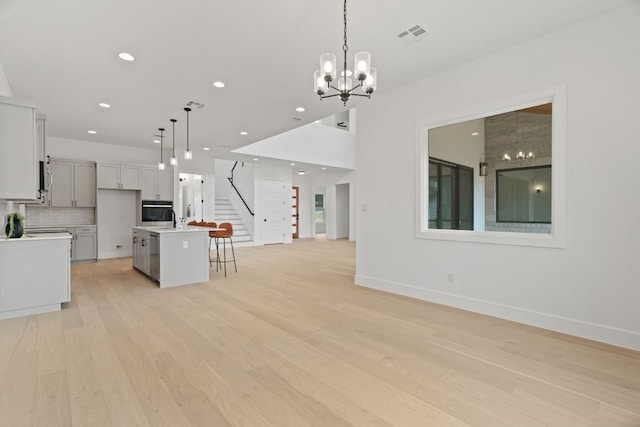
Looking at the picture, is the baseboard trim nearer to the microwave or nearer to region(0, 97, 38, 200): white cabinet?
region(0, 97, 38, 200): white cabinet

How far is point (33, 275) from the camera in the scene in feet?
11.8

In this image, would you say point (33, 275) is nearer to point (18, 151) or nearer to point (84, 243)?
point (18, 151)

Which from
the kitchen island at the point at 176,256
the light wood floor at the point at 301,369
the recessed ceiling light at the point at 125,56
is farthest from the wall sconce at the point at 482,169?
the recessed ceiling light at the point at 125,56

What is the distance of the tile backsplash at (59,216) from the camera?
682cm

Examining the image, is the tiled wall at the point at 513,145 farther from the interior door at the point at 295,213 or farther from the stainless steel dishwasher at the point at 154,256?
the interior door at the point at 295,213

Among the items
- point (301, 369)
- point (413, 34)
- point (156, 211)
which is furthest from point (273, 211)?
point (301, 369)

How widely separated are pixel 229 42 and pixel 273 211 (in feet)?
26.3

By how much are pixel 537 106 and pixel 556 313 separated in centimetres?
219

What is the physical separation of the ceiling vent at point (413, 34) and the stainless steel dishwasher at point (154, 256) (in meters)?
4.41

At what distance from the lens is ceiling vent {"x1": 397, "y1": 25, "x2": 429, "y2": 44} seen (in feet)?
9.89

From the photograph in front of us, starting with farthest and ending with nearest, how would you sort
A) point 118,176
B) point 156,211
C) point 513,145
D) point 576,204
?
point 156,211, point 118,176, point 513,145, point 576,204

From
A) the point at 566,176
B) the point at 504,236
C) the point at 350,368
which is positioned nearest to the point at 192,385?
the point at 350,368

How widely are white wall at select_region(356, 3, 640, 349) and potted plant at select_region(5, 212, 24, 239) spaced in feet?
16.5

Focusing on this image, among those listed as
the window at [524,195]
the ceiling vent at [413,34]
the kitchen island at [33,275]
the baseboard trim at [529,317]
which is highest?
the ceiling vent at [413,34]
